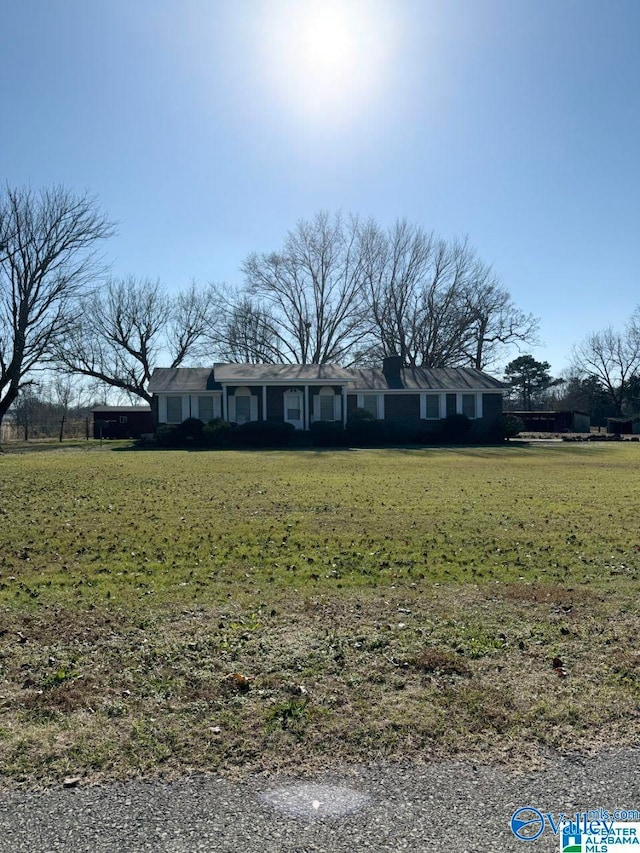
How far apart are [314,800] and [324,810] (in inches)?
3.8

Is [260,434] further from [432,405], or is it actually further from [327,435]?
[432,405]

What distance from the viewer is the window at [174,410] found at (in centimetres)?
3844

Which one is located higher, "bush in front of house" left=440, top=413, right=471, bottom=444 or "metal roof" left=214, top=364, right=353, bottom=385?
"metal roof" left=214, top=364, right=353, bottom=385

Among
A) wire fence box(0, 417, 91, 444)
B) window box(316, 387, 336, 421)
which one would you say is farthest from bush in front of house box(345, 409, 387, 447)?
wire fence box(0, 417, 91, 444)

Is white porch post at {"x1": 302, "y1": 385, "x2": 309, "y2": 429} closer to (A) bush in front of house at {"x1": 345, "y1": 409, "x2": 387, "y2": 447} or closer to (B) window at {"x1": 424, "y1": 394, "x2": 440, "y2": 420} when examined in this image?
(A) bush in front of house at {"x1": 345, "y1": 409, "x2": 387, "y2": 447}

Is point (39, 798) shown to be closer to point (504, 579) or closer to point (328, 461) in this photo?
point (504, 579)

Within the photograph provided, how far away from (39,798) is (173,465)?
60.4 feet

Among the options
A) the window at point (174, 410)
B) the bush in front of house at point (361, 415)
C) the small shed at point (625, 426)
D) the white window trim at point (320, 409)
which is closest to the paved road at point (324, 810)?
the bush in front of house at point (361, 415)

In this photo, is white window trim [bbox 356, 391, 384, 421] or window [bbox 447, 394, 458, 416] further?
window [bbox 447, 394, 458, 416]

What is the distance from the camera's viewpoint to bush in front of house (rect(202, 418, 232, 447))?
33.4m

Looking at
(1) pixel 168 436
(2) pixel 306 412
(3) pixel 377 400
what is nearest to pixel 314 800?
(1) pixel 168 436

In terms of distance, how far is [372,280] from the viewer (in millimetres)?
53938

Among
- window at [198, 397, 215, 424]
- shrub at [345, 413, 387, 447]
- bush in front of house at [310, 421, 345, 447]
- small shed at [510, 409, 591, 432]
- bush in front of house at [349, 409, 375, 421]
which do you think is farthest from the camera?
small shed at [510, 409, 591, 432]

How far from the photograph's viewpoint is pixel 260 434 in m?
33.6
